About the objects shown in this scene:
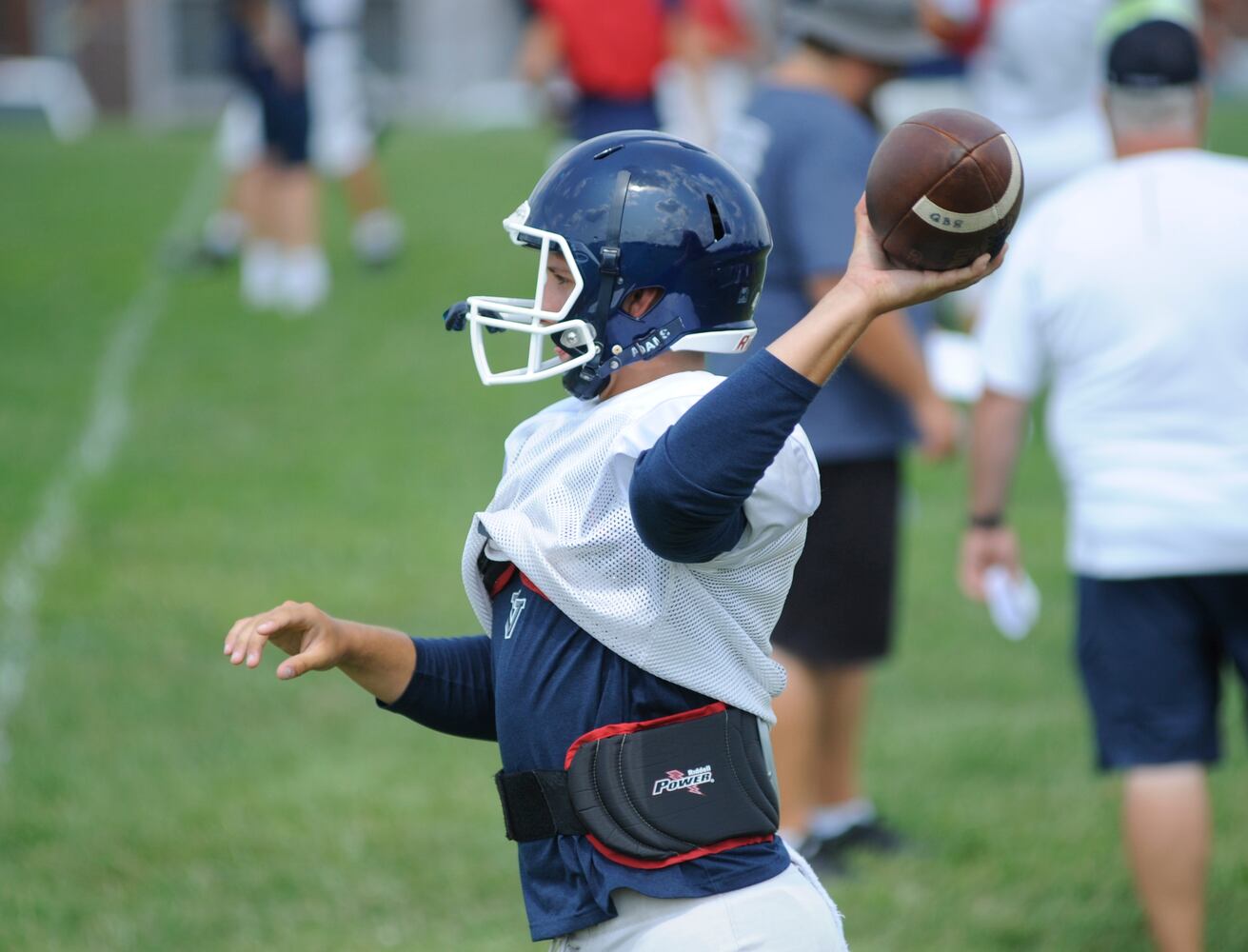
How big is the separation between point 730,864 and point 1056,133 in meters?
7.17

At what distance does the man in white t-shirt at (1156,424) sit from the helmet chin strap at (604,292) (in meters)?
1.74

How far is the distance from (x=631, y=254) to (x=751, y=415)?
1.42ft

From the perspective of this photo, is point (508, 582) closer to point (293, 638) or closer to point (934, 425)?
point (293, 638)

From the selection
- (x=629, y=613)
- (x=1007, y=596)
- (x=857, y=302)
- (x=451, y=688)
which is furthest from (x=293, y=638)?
(x=1007, y=596)

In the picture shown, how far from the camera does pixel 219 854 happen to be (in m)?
4.75

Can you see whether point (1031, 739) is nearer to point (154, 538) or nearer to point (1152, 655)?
point (1152, 655)

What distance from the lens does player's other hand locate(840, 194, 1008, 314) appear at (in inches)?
86.6

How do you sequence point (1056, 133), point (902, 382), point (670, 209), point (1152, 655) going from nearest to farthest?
point (670, 209), point (1152, 655), point (902, 382), point (1056, 133)

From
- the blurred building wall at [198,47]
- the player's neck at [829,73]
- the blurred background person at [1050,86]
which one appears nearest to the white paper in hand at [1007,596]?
the player's neck at [829,73]

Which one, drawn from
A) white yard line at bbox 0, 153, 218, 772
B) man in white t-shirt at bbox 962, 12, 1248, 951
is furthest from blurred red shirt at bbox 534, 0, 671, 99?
man in white t-shirt at bbox 962, 12, 1248, 951

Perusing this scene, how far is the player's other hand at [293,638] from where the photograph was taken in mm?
2476

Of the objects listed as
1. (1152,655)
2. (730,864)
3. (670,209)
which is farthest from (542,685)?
(1152,655)

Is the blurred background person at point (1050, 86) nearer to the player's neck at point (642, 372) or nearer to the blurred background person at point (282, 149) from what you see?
the blurred background person at point (282, 149)

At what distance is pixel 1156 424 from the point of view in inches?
151
